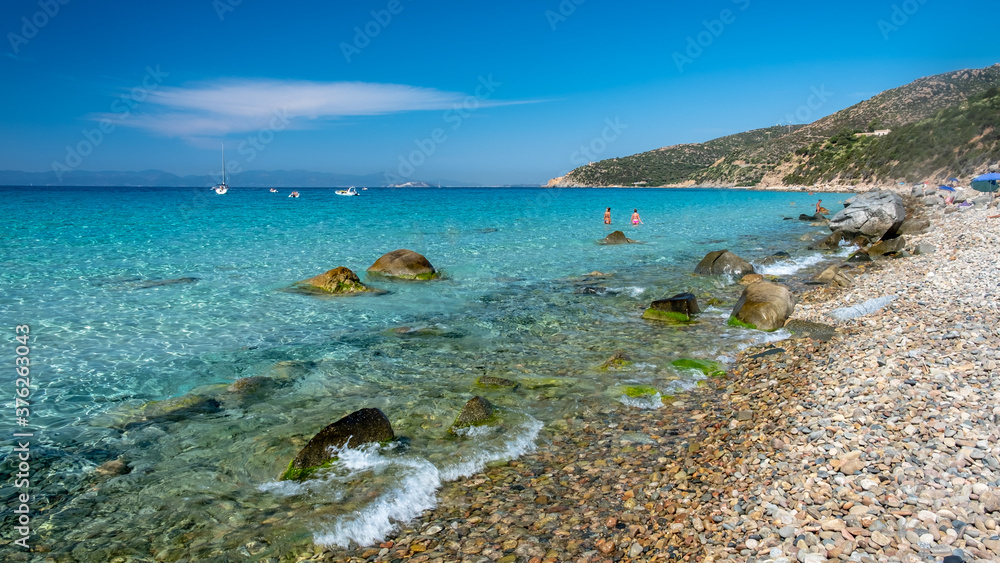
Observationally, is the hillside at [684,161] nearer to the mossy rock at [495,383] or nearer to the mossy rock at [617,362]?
the mossy rock at [617,362]

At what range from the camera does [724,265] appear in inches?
758

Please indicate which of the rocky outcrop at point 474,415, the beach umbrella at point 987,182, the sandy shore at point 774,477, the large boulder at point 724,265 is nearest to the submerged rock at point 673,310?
the sandy shore at point 774,477

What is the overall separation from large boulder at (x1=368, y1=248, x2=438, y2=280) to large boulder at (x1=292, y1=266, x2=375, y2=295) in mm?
2146

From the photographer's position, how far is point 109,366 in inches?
392

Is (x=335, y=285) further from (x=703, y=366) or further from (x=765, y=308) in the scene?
(x=765, y=308)

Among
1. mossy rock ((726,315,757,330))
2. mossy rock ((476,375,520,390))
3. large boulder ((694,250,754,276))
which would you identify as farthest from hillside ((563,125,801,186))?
mossy rock ((476,375,520,390))

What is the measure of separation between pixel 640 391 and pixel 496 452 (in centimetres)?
294

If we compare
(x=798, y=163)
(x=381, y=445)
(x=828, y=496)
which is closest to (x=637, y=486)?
(x=828, y=496)

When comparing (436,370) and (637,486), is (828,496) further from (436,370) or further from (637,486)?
(436,370)

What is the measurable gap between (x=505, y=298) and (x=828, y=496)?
1189 cm

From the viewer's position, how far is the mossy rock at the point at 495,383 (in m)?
9.09

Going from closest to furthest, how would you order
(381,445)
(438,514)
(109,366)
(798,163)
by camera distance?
(438,514) < (381,445) < (109,366) < (798,163)

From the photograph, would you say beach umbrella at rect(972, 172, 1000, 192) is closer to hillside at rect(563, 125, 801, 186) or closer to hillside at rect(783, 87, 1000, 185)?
hillside at rect(783, 87, 1000, 185)

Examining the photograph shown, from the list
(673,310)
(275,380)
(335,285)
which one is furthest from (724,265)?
(275,380)
